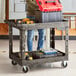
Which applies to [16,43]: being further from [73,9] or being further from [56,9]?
[56,9]

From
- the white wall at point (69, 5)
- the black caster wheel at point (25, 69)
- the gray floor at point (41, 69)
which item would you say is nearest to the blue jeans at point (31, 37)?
the gray floor at point (41, 69)

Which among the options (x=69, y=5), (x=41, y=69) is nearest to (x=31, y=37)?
(x=41, y=69)

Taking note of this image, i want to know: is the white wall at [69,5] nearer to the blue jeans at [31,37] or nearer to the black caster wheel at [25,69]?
the blue jeans at [31,37]

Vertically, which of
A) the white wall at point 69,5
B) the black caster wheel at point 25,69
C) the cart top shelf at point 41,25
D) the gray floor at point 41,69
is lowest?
the gray floor at point 41,69

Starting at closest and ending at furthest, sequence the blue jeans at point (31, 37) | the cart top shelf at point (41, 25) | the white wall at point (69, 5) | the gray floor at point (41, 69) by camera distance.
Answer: the cart top shelf at point (41, 25) → the gray floor at point (41, 69) → the blue jeans at point (31, 37) → the white wall at point (69, 5)

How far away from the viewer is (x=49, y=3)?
10.8ft

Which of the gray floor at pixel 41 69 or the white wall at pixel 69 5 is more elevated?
the white wall at pixel 69 5

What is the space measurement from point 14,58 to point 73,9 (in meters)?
2.34

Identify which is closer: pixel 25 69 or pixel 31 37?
pixel 25 69

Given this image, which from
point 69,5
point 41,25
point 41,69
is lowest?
point 41,69

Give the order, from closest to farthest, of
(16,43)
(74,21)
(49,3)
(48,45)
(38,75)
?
(38,75) < (49,3) < (48,45) < (16,43) < (74,21)

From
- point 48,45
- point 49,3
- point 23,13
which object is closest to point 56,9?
point 49,3

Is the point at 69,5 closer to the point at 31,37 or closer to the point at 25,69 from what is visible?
the point at 31,37

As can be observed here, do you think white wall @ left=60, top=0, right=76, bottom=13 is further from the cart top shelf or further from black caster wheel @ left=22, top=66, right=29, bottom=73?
black caster wheel @ left=22, top=66, right=29, bottom=73
